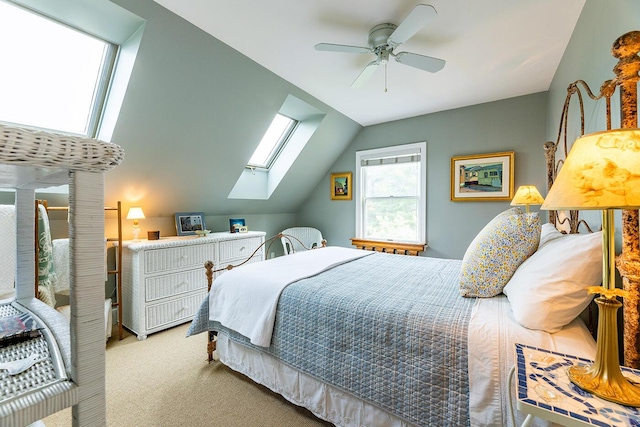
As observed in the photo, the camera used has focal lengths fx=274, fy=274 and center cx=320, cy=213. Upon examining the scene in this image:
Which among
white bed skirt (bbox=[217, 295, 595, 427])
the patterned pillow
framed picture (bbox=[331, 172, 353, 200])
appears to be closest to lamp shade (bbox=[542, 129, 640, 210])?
white bed skirt (bbox=[217, 295, 595, 427])

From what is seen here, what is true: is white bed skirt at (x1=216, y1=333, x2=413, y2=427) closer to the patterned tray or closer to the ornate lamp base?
the ornate lamp base

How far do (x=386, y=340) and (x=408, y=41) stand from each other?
7.43ft

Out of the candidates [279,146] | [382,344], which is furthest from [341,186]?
[382,344]

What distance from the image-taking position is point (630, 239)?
35.8 inches

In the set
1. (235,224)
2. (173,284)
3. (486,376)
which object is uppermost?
(235,224)

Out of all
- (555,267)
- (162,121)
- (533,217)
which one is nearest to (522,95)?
(533,217)

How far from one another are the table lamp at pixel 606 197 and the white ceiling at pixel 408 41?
1.60 meters

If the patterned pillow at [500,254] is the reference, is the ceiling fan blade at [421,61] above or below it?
above

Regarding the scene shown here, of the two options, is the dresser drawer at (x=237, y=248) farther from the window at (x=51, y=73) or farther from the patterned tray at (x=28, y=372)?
the patterned tray at (x=28, y=372)

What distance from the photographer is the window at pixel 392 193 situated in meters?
3.95

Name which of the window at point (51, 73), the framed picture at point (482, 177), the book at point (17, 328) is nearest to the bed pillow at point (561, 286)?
the book at point (17, 328)

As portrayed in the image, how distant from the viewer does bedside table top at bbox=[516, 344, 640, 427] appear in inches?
27.5

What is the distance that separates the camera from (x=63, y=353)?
0.63 metres

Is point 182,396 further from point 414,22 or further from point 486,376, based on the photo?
point 414,22
